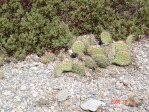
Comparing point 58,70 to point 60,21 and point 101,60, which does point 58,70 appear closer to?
point 101,60

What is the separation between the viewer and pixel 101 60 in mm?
7898

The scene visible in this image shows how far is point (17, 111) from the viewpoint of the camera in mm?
6918

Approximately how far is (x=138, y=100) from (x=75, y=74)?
1.35m

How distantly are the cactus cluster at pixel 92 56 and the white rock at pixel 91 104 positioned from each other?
83cm

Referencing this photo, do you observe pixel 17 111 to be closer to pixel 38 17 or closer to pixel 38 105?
pixel 38 105

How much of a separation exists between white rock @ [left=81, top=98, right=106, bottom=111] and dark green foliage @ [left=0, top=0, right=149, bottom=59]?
6.12 feet

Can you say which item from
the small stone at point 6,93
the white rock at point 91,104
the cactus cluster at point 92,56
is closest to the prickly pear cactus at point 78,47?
the cactus cluster at point 92,56

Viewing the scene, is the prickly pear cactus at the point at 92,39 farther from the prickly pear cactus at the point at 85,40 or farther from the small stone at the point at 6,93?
the small stone at the point at 6,93

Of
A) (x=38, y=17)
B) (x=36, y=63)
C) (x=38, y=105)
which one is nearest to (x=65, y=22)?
(x=38, y=17)

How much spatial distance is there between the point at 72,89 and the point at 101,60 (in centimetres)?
92

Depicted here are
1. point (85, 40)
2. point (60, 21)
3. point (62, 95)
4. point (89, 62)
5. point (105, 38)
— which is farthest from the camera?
point (60, 21)

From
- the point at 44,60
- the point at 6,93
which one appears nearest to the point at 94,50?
the point at 44,60

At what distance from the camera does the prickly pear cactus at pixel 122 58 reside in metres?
8.04

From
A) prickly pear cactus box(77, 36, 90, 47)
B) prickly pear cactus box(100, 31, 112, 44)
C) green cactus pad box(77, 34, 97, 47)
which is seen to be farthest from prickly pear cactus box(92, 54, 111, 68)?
prickly pear cactus box(100, 31, 112, 44)
